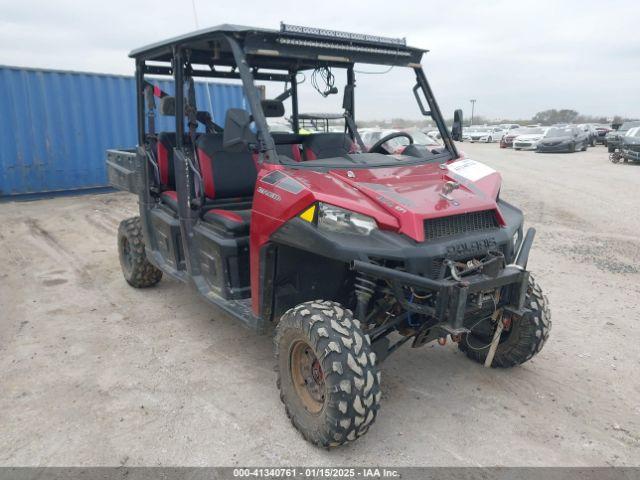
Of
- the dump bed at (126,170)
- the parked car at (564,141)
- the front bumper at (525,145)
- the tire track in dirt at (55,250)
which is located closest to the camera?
the dump bed at (126,170)

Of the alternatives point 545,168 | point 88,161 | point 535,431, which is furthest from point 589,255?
point 545,168

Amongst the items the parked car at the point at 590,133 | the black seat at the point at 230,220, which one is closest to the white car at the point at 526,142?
the parked car at the point at 590,133

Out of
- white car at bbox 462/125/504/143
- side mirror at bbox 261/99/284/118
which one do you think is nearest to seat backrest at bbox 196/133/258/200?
side mirror at bbox 261/99/284/118

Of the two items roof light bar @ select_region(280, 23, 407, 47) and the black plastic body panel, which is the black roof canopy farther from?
the black plastic body panel

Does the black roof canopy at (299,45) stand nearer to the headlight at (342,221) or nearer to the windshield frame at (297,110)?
the windshield frame at (297,110)

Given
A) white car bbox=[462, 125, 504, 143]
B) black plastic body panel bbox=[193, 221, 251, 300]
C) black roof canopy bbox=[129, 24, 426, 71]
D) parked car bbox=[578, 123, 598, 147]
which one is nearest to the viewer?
black roof canopy bbox=[129, 24, 426, 71]

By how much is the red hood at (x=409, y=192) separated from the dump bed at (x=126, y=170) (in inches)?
94.5

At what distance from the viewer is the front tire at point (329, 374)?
271 cm

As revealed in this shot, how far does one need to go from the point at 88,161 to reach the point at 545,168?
1323cm

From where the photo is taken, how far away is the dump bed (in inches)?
195

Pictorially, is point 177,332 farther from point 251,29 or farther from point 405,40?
point 405,40

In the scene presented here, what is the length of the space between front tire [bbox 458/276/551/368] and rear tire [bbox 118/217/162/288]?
10.7 feet

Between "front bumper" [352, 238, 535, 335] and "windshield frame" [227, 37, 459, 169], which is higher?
"windshield frame" [227, 37, 459, 169]

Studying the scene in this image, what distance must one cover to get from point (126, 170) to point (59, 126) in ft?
22.1
